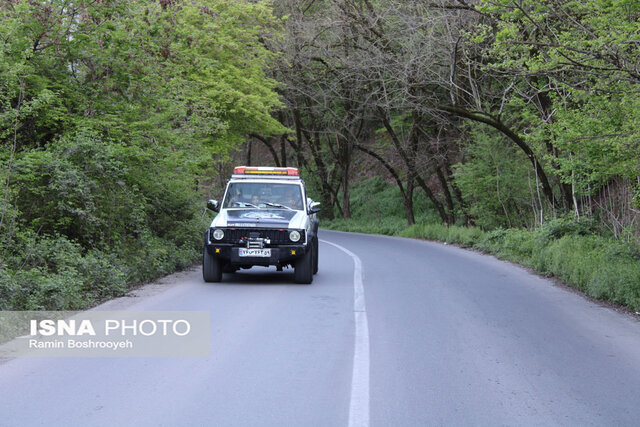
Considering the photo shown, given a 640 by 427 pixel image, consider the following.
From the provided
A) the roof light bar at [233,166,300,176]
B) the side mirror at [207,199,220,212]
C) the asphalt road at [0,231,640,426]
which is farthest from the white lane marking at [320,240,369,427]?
the roof light bar at [233,166,300,176]

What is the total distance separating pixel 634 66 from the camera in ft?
35.5

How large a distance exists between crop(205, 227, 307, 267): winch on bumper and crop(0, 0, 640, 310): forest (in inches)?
71.8

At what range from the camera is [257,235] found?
13.8m

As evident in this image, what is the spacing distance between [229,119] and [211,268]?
15.5 metres

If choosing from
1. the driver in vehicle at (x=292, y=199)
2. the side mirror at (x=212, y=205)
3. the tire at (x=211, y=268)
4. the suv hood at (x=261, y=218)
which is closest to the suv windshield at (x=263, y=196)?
the driver in vehicle at (x=292, y=199)

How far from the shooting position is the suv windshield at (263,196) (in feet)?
49.7

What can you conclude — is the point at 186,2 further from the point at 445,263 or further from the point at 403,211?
the point at 403,211

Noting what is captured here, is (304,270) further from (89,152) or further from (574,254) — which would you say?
(574,254)

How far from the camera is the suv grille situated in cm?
1377

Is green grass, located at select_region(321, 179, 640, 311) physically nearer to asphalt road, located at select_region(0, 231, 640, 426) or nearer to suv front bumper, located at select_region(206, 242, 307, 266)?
asphalt road, located at select_region(0, 231, 640, 426)

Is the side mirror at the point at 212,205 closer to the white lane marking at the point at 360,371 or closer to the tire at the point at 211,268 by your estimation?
the tire at the point at 211,268

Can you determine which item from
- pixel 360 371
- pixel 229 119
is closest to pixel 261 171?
pixel 360 371

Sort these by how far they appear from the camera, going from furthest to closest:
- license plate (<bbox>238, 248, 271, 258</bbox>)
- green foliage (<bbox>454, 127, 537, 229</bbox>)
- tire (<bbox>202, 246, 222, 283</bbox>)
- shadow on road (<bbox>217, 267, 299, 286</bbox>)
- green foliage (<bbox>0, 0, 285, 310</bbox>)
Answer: green foliage (<bbox>454, 127, 537, 229</bbox>), shadow on road (<bbox>217, 267, 299, 286</bbox>), tire (<bbox>202, 246, 222, 283</bbox>), license plate (<bbox>238, 248, 271, 258</bbox>), green foliage (<bbox>0, 0, 285, 310</bbox>)

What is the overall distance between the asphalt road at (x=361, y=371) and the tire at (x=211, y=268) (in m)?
1.73
